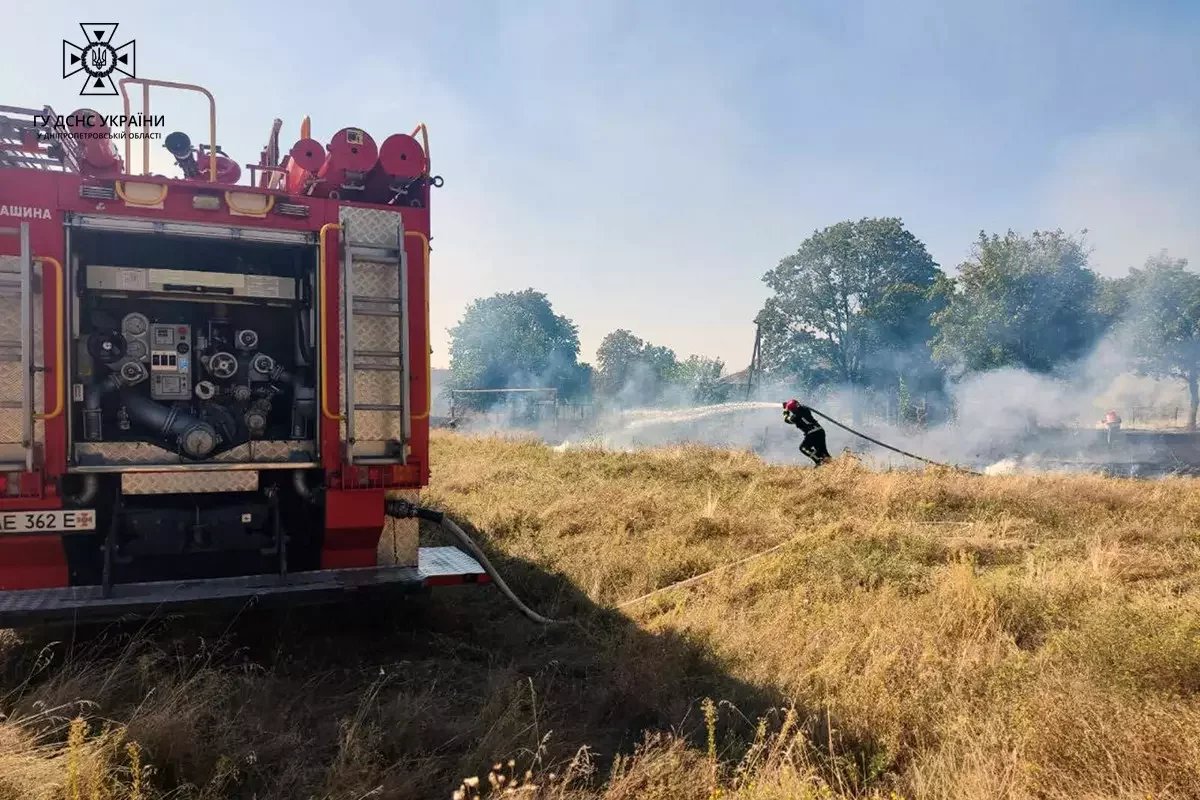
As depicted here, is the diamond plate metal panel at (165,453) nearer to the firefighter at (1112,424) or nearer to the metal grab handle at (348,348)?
the metal grab handle at (348,348)

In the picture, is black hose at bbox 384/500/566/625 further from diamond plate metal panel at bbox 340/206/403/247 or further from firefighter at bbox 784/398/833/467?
firefighter at bbox 784/398/833/467

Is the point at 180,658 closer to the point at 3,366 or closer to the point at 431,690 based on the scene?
the point at 431,690

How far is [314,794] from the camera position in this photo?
2.98 m

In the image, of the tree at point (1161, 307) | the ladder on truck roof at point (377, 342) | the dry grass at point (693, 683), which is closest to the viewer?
the dry grass at point (693, 683)

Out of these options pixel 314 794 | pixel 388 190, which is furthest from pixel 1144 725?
pixel 388 190

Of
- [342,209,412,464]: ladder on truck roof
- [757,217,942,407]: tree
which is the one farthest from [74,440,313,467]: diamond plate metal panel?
[757,217,942,407]: tree

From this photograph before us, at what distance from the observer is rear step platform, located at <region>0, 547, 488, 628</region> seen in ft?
13.2

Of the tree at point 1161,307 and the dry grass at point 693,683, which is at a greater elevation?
the tree at point 1161,307

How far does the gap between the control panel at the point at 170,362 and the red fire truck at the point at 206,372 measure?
1 cm

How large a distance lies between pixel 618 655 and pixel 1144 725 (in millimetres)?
2562

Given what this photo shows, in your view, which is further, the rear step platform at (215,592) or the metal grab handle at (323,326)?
the metal grab handle at (323,326)

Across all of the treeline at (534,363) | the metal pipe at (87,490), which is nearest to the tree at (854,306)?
the treeline at (534,363)

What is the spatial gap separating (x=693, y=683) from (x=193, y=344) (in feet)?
12.2

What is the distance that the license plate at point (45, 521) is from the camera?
13.8ft
